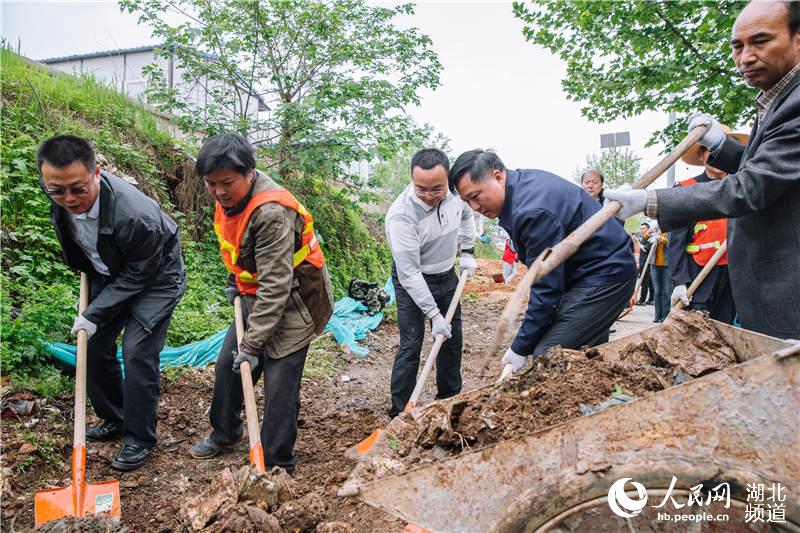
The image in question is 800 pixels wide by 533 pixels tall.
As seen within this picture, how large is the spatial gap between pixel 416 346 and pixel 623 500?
2337 millimetres

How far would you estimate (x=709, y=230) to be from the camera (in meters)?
3.61

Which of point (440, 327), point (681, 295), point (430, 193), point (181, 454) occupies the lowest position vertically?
point (181, 454)

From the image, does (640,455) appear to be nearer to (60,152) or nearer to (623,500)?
(623,500)

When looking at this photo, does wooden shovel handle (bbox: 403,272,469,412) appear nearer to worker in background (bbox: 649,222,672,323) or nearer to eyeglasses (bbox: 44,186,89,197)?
eyeglasses (bbox: 44,186,89,197)

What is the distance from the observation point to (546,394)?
64.6 inches

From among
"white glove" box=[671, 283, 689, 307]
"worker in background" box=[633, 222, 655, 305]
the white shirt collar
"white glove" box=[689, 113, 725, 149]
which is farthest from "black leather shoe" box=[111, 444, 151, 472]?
"worker in background" box=[633, 222, 655, 305]

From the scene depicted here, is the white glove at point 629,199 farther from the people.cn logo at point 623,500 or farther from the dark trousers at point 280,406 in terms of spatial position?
the dark trousers at point 280,406

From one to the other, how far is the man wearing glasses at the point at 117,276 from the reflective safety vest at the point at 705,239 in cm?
365

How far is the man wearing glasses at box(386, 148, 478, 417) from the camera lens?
3.31 metres

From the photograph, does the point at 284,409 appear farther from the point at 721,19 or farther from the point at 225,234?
the point at 721,19

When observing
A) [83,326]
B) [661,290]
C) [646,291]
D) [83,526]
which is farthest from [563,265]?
[646,291]

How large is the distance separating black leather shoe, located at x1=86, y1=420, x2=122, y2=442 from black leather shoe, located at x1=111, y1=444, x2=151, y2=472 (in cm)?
32

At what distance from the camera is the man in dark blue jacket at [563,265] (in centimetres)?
230

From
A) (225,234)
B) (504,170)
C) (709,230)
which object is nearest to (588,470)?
(504,170)
